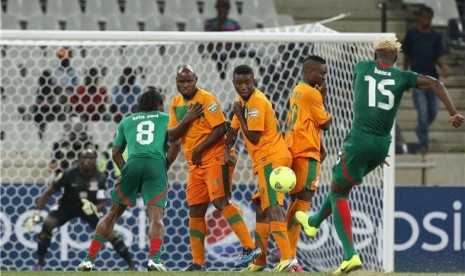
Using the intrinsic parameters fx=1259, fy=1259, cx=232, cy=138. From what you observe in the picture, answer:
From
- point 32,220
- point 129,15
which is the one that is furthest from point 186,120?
point 129,15

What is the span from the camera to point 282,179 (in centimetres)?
1043

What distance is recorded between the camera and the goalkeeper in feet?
44.7

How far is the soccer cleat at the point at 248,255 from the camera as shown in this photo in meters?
10.9

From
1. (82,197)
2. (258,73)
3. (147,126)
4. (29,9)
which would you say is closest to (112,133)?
(82,197)

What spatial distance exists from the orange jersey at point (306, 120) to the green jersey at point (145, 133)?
1124 mm

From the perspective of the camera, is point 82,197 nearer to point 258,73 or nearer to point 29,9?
point 258,73

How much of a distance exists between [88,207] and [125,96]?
1.39 m

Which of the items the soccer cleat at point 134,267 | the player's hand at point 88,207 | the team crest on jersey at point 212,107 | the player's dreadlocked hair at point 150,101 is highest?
the player's dreadlocked hair at point 150,101

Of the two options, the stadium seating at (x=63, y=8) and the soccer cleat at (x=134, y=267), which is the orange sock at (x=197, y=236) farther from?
the stadium seating at (x=63, y=8)

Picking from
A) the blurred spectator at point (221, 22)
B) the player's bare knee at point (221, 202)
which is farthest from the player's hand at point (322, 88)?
the blurred spectator at point (221, 22)

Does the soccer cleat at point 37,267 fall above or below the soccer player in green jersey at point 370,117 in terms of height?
below

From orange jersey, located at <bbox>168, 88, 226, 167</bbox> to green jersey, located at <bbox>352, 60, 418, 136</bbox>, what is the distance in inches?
75.8

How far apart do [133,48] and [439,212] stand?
4.13 meters

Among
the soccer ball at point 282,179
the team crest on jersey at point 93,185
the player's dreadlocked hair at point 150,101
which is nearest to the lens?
the soccer ball at point 282,179
